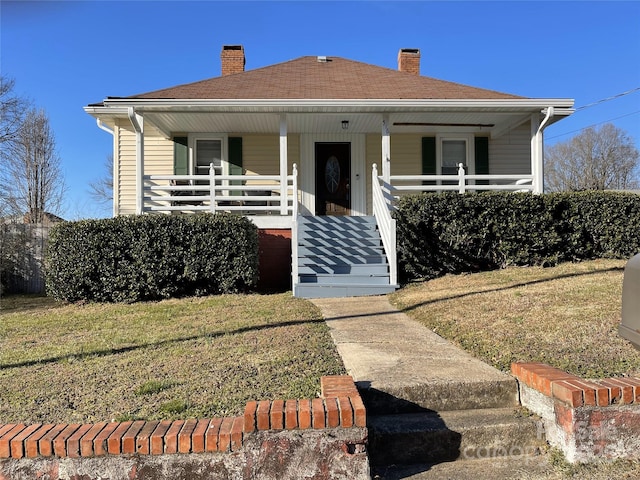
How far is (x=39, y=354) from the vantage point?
4617mm

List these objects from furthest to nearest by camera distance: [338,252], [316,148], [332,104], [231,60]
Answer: [231,60] < [316,148] < [332,104] < [338,252]

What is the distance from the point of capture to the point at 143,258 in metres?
8.01

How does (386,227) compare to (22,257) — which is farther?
(22,257)

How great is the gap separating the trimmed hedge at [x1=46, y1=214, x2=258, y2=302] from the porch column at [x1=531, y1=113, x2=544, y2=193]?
21.8ft

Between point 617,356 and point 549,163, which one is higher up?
point 549,163

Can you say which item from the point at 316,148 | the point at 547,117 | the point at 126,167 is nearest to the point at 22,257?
the point at 126,167

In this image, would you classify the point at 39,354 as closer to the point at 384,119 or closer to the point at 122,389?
the point at 122,389

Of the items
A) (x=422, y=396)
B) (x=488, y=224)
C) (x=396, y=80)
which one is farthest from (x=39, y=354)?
(x=396, y=80)

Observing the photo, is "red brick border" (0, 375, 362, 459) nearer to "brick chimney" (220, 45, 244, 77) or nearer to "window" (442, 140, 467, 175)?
"window" (442, 140, 467, 175)

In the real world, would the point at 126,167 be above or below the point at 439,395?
above

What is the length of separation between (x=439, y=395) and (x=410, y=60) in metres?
13.3

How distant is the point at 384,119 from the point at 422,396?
8.24 m

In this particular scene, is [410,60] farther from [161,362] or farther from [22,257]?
[161,362]

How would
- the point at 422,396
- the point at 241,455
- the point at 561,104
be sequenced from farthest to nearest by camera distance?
the point at 561,104 < the point at 422,396 < the point at 241,455
